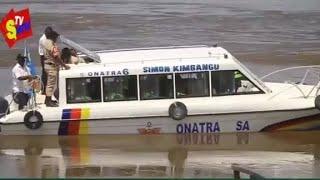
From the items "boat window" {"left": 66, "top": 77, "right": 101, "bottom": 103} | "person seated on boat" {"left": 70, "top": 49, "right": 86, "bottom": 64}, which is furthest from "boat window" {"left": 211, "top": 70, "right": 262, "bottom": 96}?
"person seated on boat" {"left": 70, "top": 49, "right": 86, "bottom": 64}

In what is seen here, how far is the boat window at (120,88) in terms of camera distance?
45.3 feet

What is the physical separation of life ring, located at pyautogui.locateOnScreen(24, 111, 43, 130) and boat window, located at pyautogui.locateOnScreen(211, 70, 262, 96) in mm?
3287

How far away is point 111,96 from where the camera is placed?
14.0 m

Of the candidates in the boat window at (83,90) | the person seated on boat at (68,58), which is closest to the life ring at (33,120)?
the boat window at (83,90)

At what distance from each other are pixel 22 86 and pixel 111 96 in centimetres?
202

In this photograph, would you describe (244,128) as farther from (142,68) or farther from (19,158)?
(19,158)

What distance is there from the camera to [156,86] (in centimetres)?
1385

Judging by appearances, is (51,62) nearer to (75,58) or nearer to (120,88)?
(75,58)

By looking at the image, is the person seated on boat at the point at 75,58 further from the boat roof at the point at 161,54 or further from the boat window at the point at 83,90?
the boat window at the point at 83,90

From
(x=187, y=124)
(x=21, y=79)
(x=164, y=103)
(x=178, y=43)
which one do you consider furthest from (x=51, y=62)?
(x=178, y=43)

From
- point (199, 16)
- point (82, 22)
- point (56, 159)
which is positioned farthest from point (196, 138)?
point (199, 16)

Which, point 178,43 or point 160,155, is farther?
point 178,43

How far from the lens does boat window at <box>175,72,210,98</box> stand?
13.8 m

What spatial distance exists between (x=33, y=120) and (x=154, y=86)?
2340 millimetres
